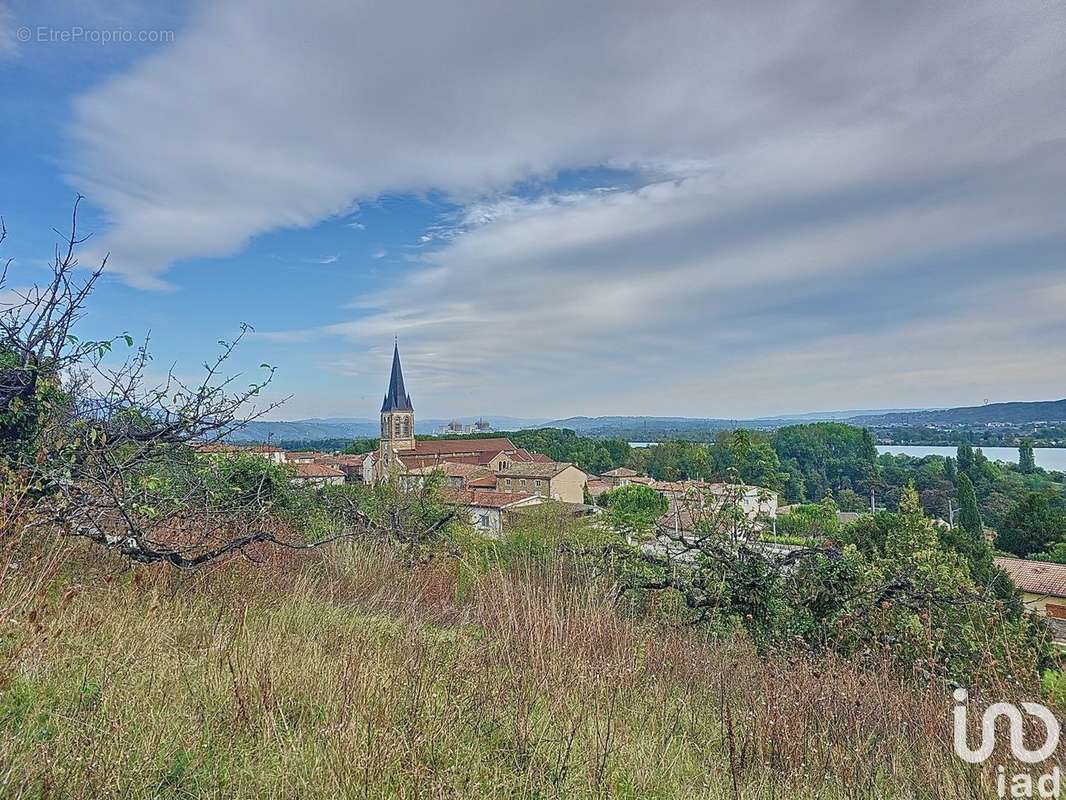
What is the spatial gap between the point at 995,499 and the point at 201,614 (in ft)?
162

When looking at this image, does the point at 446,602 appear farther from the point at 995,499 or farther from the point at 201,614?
the point at 995,499

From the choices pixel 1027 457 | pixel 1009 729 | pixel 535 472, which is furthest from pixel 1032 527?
pixel 1027 457

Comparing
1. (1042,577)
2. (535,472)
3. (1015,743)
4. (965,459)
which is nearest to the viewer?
(1015,743)

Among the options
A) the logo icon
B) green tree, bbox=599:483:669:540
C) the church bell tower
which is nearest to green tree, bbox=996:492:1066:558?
green tree, bbox=599:483:669:540

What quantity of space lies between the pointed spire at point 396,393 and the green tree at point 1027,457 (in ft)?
204

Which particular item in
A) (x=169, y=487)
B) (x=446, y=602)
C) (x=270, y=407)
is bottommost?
(x=446, y=602)

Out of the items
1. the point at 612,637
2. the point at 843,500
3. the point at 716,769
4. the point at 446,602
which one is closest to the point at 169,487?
the point at 446,602

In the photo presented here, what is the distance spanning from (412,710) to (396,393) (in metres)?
63.9

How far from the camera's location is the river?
54438 millimetres

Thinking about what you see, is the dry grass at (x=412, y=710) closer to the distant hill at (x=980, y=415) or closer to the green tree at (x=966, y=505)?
the green tree at (x=966, y=505)

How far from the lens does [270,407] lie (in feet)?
17.7

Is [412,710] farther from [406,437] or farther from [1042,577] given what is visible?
[406,437]

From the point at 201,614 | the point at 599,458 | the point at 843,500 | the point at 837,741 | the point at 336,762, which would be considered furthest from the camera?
the point at 599,458

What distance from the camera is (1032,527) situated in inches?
1147
